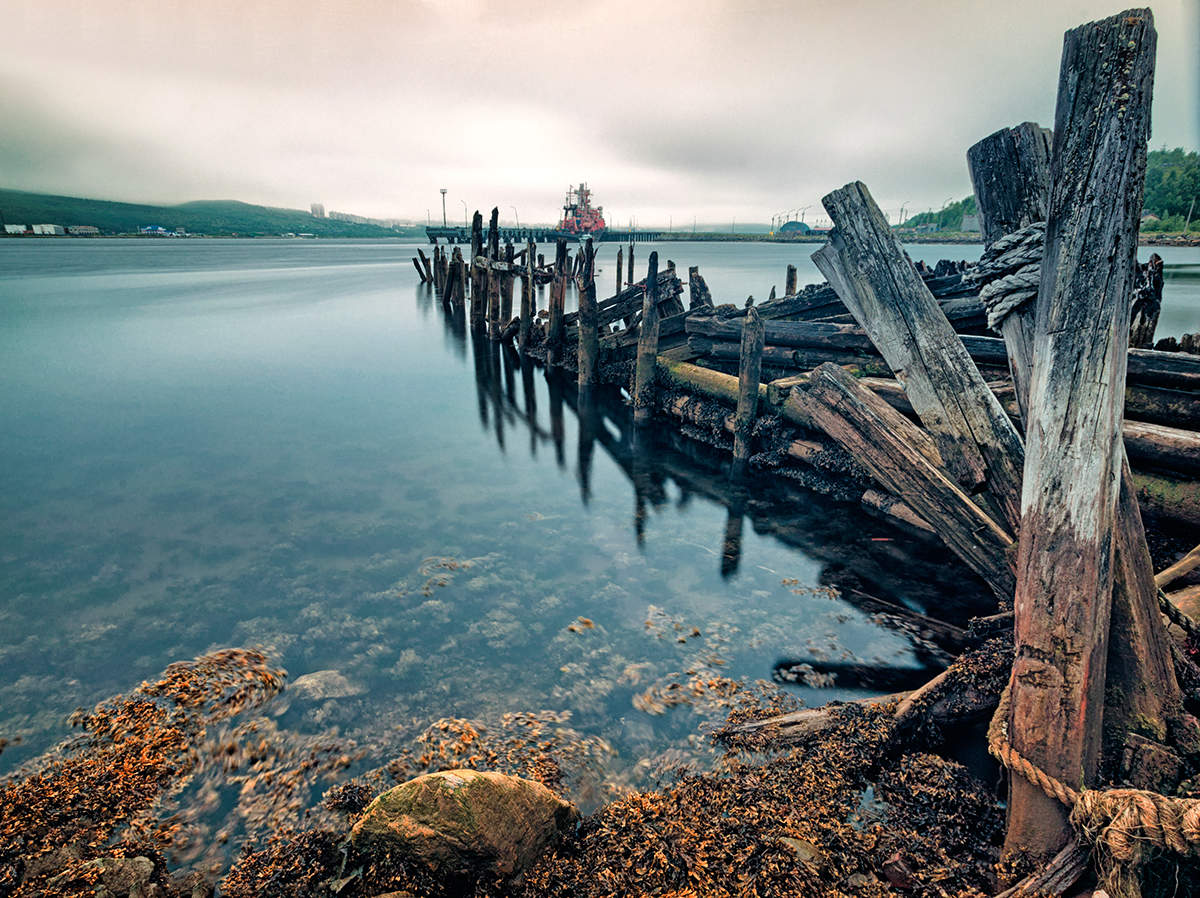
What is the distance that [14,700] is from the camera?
507cm

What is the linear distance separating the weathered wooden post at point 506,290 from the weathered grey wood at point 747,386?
13.2 metres

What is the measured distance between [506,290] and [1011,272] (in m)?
21.6

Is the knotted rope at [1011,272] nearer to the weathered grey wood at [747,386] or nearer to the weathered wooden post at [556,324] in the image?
the weathered grey wood at [747,386]

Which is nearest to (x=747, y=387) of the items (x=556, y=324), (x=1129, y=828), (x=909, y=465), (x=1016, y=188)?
(x=909, y=465)

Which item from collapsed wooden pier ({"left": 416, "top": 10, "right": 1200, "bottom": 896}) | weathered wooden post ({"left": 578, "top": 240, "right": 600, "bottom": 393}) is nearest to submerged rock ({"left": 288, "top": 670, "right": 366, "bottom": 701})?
collapsed wooden pier ({"left": 416, "top": 10, "right": 1200, "bottom": 896})

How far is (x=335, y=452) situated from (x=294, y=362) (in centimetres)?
1094

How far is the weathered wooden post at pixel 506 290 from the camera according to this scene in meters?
21.8

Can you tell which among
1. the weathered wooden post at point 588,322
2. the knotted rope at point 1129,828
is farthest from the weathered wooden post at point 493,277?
the knotted rope at point 1129,828

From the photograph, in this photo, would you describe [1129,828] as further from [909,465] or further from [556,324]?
[556,324]

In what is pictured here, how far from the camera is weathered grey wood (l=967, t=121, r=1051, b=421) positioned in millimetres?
3104

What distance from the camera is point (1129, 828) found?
2.27 m

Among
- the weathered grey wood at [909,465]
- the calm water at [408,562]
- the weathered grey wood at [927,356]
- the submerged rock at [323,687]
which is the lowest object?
the submerged rock at [323,687]

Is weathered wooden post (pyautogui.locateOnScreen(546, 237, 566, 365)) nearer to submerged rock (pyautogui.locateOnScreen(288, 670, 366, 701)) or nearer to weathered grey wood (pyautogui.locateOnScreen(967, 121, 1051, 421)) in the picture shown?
submerged rock (pyautogui.locateOnScreen(288, 670, 366, 701))

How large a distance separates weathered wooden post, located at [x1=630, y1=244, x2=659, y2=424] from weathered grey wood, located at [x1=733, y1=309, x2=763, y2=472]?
2.76 m
